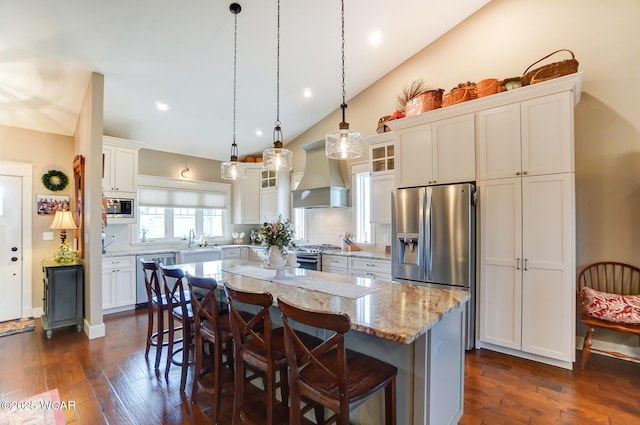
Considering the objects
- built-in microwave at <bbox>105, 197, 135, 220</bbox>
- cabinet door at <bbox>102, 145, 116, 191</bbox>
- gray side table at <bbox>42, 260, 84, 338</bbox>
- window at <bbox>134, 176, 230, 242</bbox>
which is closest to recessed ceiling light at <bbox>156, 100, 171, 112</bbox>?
cabinet door at <bbox>102, 145, 116, 191</bbox>

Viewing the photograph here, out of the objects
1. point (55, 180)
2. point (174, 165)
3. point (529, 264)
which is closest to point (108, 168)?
point (55, 180)

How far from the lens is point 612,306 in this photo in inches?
107

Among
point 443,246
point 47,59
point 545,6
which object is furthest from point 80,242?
point 545,6

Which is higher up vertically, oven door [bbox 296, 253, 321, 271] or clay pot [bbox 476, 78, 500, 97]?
clay pot [bbox 476, 78, 500, 97]

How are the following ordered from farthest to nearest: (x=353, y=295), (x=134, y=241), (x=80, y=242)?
1. (x=134, y=241)
2. (x=80, y=242)
3. (x=353, y=295)

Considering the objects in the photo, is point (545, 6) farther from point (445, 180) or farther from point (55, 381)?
point (55, 381)

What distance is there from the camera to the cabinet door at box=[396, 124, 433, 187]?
3518 mm

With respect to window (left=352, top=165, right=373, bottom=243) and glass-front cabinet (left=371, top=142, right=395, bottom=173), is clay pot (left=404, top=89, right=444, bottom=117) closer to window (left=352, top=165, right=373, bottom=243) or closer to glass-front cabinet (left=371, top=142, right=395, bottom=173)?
glass-front cabinet (left=371, top=142, right=395, bottom=173)

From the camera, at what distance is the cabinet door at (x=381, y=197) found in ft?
14.2

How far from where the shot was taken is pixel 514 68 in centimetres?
356

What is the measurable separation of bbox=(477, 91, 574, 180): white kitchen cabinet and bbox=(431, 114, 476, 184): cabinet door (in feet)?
0.32

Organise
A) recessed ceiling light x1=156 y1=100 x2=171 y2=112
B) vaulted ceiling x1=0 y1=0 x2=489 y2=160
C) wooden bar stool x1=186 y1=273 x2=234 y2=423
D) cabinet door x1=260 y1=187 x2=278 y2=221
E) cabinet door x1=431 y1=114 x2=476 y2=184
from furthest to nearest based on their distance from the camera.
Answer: cabinet door x1=260 y1=187 x2=278 y2=221 < recessed ceiling light x1=156 y1=100 x2=171 y2=112 < cabinet door x1=431 y1=114 x2=476 y2=184 < vaulted ceiling x1=0 y1=0 x2=489 y2=160 < wooden bar stool x1=186 y1=273 x2=234 y2=423

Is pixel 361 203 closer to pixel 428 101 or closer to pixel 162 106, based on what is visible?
pixel 428 101

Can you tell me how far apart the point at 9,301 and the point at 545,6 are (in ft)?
25.8
